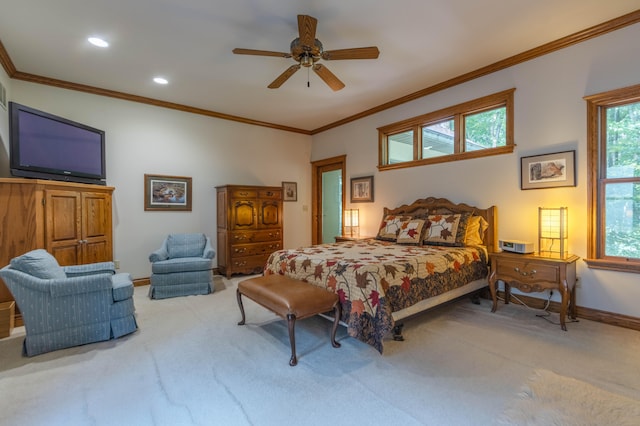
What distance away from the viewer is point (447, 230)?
3725mm

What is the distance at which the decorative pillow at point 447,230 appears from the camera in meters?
3.64

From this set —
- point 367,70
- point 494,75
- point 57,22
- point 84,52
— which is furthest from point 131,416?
point 494,75

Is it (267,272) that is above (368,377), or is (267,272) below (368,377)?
above

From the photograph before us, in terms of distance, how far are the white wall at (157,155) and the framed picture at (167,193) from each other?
9cm

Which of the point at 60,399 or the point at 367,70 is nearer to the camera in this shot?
the point at 60,399

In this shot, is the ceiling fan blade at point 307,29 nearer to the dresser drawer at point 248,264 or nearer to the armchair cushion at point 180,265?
the armchair cushion at point 180,265

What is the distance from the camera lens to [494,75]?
379 cm

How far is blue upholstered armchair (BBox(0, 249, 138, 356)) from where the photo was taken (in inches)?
94.5

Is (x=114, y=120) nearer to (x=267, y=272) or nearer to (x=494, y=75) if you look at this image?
(x=267, y=272)

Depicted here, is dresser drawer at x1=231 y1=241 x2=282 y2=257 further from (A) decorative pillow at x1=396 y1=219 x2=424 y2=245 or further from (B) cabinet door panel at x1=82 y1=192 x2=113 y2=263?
(A) decorative pillow at x1=396 y1=219 x2=424 y2=245

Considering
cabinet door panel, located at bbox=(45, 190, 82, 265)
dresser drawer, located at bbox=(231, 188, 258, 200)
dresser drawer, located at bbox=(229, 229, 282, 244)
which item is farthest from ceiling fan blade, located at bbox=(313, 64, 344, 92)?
cabinet door panel, located at bbox=(45, 190, 82, 265)

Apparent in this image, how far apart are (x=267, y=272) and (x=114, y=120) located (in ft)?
11.2

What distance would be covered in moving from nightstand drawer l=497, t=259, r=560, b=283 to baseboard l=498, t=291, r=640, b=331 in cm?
63

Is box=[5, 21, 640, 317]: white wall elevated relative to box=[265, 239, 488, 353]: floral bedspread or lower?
elevated
